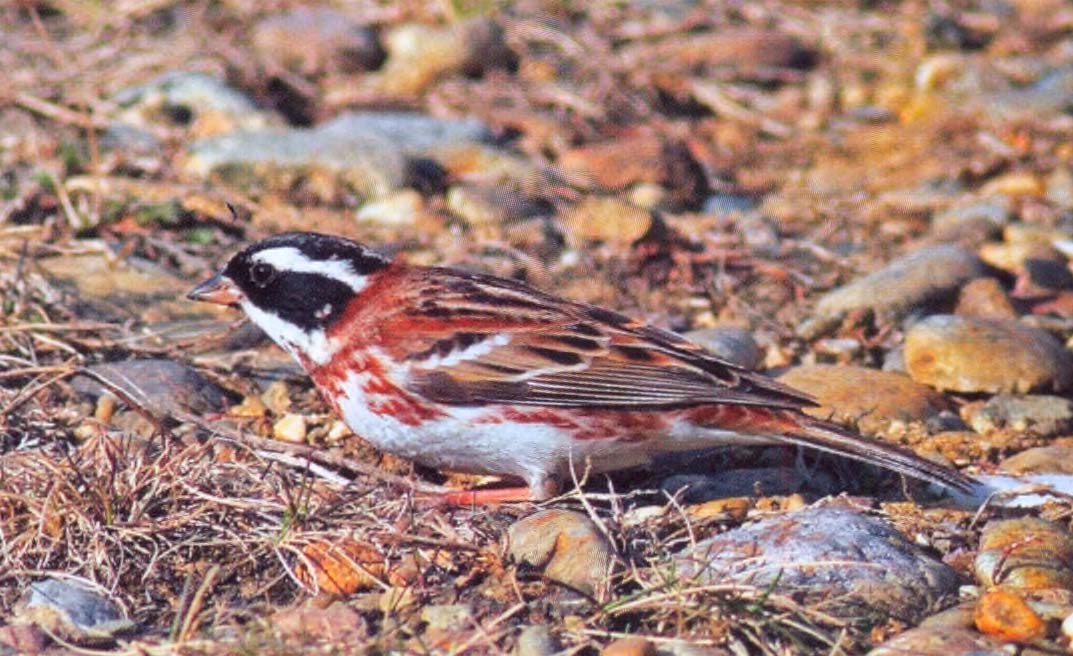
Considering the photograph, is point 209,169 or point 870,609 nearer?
point 870,609

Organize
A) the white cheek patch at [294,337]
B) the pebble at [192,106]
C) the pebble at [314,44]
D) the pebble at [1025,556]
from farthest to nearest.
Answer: the pebble at [314,44] < the pebble at [192,106] < the white cheek patch at [294,337] < the pebble at [1025,556]

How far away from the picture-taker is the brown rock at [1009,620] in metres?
4.60

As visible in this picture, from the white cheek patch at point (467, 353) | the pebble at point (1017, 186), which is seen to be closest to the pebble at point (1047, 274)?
the pebble at point (1017, 186)

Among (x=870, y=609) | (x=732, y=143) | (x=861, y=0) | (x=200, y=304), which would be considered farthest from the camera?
(x=861, y=0)

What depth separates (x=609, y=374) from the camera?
550cm

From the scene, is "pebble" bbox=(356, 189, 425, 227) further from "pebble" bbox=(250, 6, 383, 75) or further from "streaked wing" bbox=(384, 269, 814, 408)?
"streaked wing" bbox=(384, 269, 814, 408)

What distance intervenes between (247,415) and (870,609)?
8.33 ft

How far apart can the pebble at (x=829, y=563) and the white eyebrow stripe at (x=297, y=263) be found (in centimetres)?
159

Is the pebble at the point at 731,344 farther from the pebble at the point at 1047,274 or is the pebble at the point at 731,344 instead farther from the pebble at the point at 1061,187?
the pebble at the point at 1061,187

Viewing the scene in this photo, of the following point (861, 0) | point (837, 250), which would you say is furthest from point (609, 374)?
point (861, 0)

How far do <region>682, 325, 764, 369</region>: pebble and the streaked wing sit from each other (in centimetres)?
97

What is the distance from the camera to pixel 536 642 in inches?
173

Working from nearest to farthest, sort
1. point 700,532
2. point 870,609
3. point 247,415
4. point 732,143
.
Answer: point 870,609, point 700,532, point 247,415, point 732,143

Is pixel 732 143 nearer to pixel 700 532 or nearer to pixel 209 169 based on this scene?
pixel 209 169
